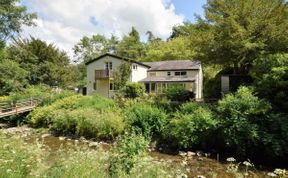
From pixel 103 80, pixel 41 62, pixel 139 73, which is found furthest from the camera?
pixel 41 62

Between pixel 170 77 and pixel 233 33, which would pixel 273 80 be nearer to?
pixel 233 33

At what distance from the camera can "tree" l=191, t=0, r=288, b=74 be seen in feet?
56.9

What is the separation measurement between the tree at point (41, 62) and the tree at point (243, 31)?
73.4 ft

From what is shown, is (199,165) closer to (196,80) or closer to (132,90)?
(132,90)

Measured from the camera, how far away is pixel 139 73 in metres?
33.0

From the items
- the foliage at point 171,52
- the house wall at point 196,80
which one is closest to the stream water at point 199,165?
the house wall at point 196,80

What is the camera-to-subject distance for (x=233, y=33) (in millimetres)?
17453

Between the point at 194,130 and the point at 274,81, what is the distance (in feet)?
15.7

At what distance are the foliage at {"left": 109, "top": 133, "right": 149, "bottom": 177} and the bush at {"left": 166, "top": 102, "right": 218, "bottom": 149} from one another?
5857 mm

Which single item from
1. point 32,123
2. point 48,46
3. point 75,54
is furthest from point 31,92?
point 75,54

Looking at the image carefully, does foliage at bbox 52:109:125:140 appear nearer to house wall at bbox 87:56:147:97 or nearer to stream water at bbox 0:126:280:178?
stream water at bbox 0:126:280:178

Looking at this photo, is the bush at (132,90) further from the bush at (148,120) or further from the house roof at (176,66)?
the bush at (148,120)

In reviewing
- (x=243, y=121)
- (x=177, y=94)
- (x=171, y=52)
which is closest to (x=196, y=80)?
(x=177, y=94)

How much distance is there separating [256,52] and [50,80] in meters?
27.5
